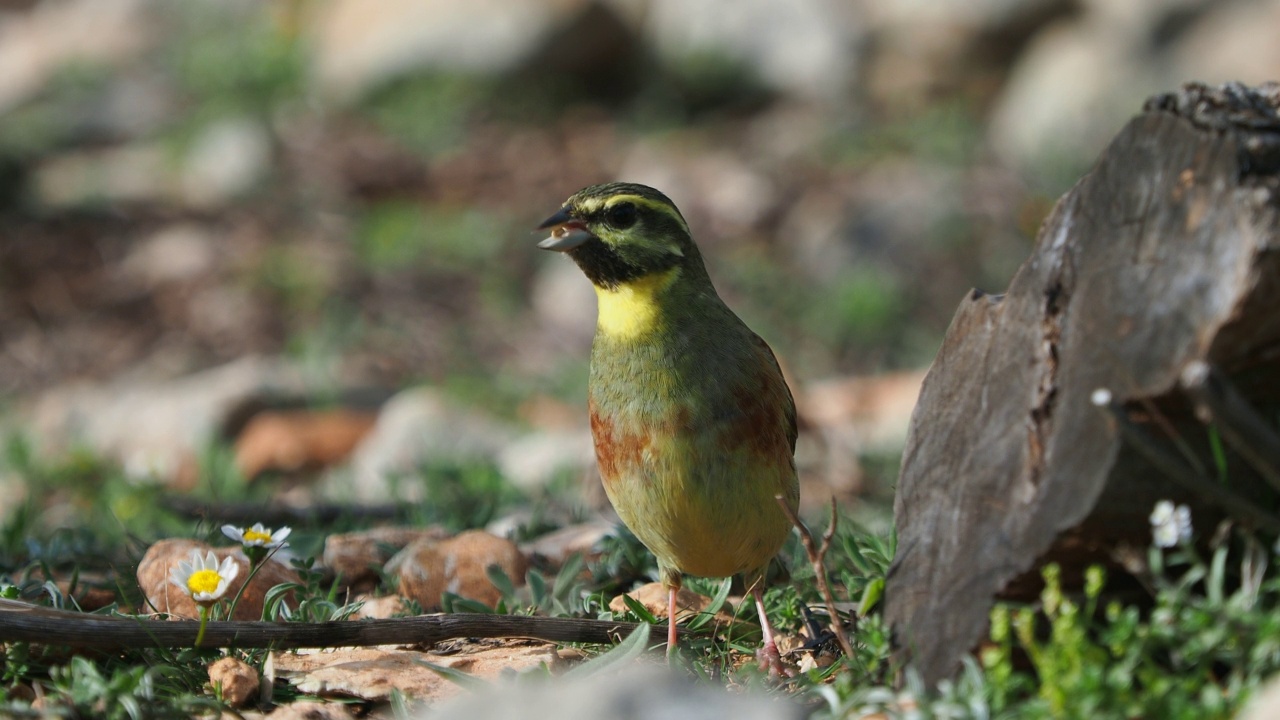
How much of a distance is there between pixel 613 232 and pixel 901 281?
697 cm

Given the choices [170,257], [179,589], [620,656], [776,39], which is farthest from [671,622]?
[776,39]

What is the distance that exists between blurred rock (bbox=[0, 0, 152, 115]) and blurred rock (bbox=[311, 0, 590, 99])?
3077 mm


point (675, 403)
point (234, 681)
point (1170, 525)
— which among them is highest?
point (675, 403)

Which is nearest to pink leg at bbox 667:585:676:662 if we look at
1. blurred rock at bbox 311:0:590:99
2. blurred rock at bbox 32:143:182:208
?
blurred rock at bbox 32:143:182:208

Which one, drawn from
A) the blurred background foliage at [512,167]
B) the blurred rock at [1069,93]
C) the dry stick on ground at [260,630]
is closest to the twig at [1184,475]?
the dry stick on ground at [260,630]

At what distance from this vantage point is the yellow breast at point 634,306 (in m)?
4.27

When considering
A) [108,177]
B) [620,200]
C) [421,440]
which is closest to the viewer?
[620,200]

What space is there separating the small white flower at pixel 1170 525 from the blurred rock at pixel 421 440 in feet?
17.2

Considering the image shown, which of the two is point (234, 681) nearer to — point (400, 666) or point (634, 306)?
point (400, 666)

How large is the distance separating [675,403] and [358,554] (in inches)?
57.9

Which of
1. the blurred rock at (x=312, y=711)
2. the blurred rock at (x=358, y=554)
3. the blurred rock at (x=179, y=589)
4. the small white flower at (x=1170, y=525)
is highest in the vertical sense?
the small white flower at (x=1170, y=525)

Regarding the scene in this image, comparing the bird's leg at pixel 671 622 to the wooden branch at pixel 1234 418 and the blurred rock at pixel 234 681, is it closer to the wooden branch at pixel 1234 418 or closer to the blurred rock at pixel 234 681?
the blurred rock at pixel 234 681

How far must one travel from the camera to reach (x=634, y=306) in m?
4.34

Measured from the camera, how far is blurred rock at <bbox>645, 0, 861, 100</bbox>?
14250 mm
